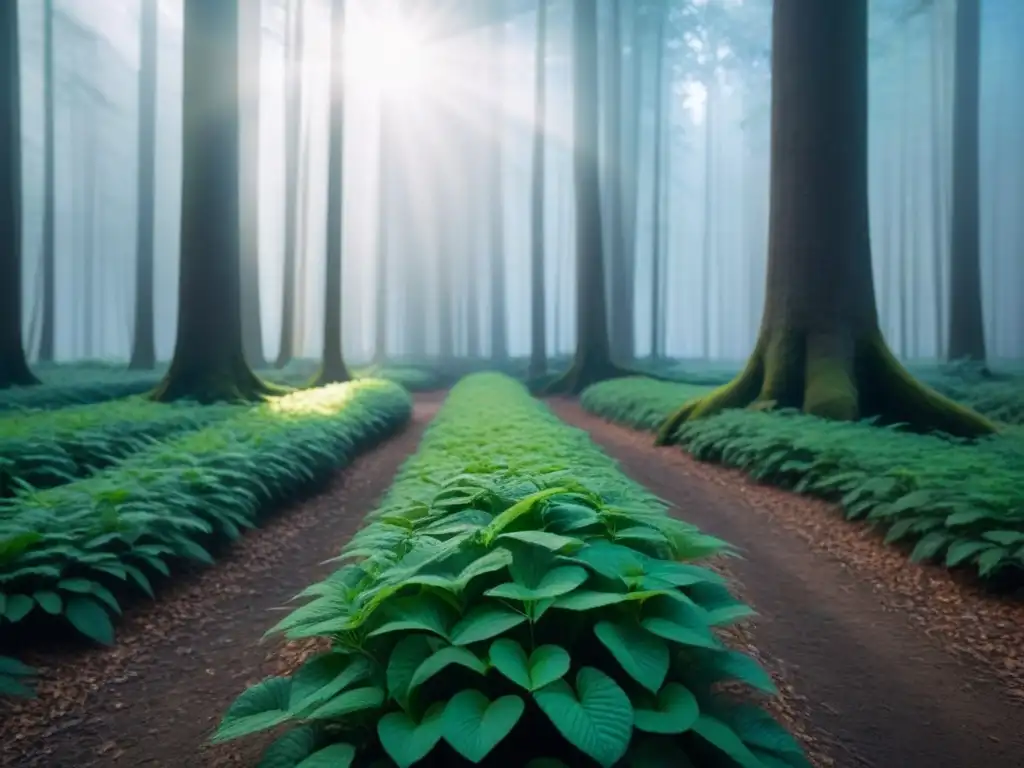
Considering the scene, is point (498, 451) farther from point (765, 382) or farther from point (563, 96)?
point (563, 96)

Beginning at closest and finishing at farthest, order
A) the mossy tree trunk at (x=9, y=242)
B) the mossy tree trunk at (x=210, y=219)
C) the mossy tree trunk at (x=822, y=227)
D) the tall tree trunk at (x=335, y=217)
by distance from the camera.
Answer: the mossy tree trunk at (x=822, y=227), the mossy tree trunk at (x=210, y=219), the mossy tree trunk at (x=9, y=242), the tall tree trunk at (x=335, y=217)

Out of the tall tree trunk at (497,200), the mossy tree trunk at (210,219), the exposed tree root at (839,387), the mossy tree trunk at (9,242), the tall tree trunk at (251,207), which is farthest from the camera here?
the tall tree trunk at (497,200)

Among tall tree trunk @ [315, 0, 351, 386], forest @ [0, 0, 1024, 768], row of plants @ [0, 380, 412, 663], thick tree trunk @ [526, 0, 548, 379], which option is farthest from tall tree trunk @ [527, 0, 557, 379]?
row of plants @ [0, 380, 412, 663]

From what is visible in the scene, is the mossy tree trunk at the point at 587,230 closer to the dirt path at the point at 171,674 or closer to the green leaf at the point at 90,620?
the dirt path at the point at 171,674

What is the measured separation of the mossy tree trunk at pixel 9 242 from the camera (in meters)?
12.8

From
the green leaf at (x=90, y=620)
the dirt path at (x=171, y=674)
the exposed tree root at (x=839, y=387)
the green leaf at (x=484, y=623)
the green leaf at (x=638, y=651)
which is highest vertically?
the exposed tree root at (x=839, y=387)

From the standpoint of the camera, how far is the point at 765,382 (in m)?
8.77

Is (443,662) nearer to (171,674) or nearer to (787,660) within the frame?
(787,660)

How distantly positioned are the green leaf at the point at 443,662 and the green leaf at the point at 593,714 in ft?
0.63

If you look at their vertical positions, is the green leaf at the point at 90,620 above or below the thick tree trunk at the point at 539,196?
below

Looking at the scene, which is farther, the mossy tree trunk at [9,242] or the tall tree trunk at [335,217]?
the tall tree trunk at [335,217]

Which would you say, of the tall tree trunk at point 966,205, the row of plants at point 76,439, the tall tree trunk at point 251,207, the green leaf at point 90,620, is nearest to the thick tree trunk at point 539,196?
the tall tree trunk at point 251,207

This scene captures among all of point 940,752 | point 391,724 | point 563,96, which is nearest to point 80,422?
point 391,724

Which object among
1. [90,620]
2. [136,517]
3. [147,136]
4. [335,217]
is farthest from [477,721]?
[147,136]
